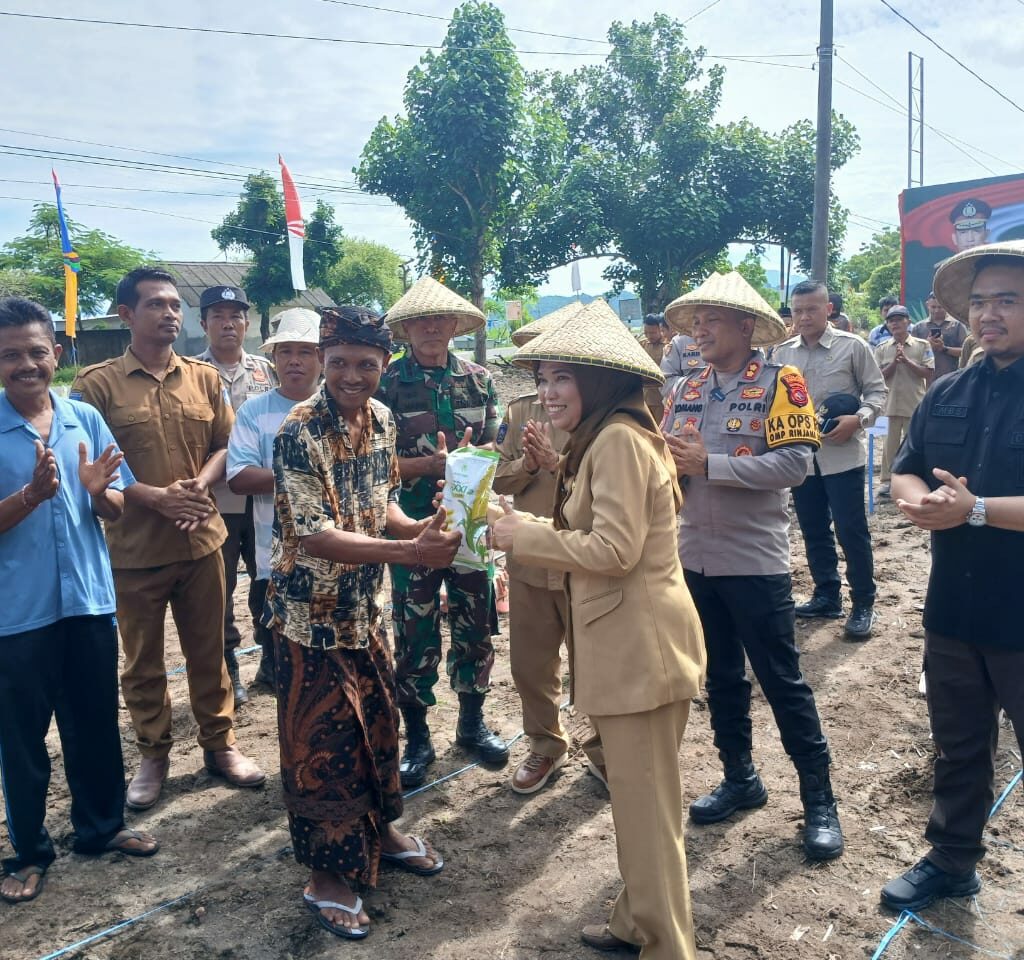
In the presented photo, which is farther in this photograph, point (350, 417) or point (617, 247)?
point (617, 247)

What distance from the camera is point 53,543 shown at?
3.09 m

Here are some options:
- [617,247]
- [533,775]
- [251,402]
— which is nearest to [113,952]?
[533,775]

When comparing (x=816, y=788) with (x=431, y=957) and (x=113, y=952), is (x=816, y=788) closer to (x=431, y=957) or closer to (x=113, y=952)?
(x=431, y=957)

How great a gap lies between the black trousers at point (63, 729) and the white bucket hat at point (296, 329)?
62.8 inches

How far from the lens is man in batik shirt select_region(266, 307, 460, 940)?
8.87 feet

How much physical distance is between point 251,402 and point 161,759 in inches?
67.5

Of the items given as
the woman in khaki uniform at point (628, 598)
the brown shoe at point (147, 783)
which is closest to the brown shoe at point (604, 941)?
the woman in khaki uniform at point (628, 598)

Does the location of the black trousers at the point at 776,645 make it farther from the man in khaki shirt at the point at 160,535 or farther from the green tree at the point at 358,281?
the green tree at the point at 358,281

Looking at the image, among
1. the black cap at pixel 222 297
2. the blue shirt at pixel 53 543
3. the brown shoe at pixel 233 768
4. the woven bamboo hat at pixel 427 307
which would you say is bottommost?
the brown shoe at pixel 233 768

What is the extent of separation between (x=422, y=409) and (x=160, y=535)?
1303 millimetres

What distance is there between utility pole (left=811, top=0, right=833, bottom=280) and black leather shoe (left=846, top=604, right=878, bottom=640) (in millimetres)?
7923

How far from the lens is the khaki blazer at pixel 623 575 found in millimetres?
2277

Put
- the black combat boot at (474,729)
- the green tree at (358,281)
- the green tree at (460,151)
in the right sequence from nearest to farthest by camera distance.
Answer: the black combat boot at (474,729) → the green tree at (460,151) → the green tree at (358,281)

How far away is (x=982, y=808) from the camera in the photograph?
2812mm
